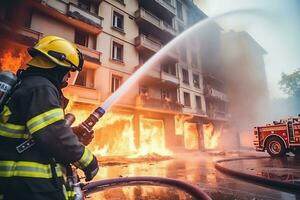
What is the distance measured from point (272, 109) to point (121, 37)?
123ft

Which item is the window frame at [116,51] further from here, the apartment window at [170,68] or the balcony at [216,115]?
the balcony at [216,115]

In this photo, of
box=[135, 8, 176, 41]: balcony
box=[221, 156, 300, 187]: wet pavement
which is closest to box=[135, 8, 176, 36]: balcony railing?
box=[135, 8, 176, 41]: balcony

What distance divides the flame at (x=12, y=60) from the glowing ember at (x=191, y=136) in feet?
51.9

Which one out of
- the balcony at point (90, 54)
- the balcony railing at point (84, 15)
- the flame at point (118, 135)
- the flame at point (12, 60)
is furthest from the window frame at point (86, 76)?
the flame at point (12, 60)

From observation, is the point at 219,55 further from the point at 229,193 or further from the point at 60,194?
the point at 60,194

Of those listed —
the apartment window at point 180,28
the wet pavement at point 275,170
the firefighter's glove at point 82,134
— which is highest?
the apartment window at point 180,28

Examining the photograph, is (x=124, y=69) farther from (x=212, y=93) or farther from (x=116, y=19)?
(x=212, y=93)

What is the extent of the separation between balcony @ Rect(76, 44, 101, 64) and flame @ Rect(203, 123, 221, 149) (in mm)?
15770

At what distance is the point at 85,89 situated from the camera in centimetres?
1330

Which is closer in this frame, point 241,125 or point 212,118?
point 212,118

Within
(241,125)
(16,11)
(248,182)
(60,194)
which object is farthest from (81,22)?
(241,125)

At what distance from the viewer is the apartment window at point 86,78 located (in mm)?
13878

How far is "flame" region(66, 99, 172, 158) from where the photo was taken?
1362 cm

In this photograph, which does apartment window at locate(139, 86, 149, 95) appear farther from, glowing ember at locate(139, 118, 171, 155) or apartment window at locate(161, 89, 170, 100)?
glowing ember at locate(139, 118, 171, 155)
